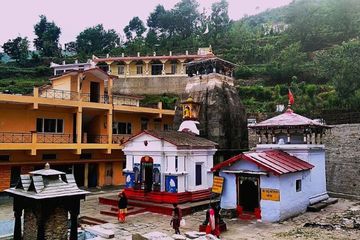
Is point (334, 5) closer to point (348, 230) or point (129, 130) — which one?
point (129, 130)

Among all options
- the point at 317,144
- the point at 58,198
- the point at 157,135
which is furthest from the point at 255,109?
the point at 58,198

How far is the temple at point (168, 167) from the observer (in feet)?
60.4

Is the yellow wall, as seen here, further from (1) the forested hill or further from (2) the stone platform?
(1) the forested hill

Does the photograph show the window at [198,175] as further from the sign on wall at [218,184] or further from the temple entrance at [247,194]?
the temple entrance at [247,194]

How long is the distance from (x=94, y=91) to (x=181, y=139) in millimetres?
9635

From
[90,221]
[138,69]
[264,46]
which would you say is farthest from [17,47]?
[90,221]

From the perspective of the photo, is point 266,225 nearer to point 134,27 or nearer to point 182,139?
point 182,139

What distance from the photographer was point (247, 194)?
17.1m

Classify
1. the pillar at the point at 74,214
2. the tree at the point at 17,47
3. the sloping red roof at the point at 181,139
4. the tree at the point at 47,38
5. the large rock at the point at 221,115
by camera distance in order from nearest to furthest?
1. the pillar at the point at 74,214
2. the sloping red roof at the point at 181,139
3. the large rock at the point at 221,115
4. the tree at the point at 17,47
5. the tree at the point at 47,38

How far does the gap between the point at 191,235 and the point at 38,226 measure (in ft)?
16.2

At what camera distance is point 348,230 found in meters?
13.8

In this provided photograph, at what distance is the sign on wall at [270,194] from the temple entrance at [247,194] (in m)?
0.75

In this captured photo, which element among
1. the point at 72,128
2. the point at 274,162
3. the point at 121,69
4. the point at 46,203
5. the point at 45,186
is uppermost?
the point at 121,69

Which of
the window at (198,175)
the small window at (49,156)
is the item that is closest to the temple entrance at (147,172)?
the window at (198,175)
